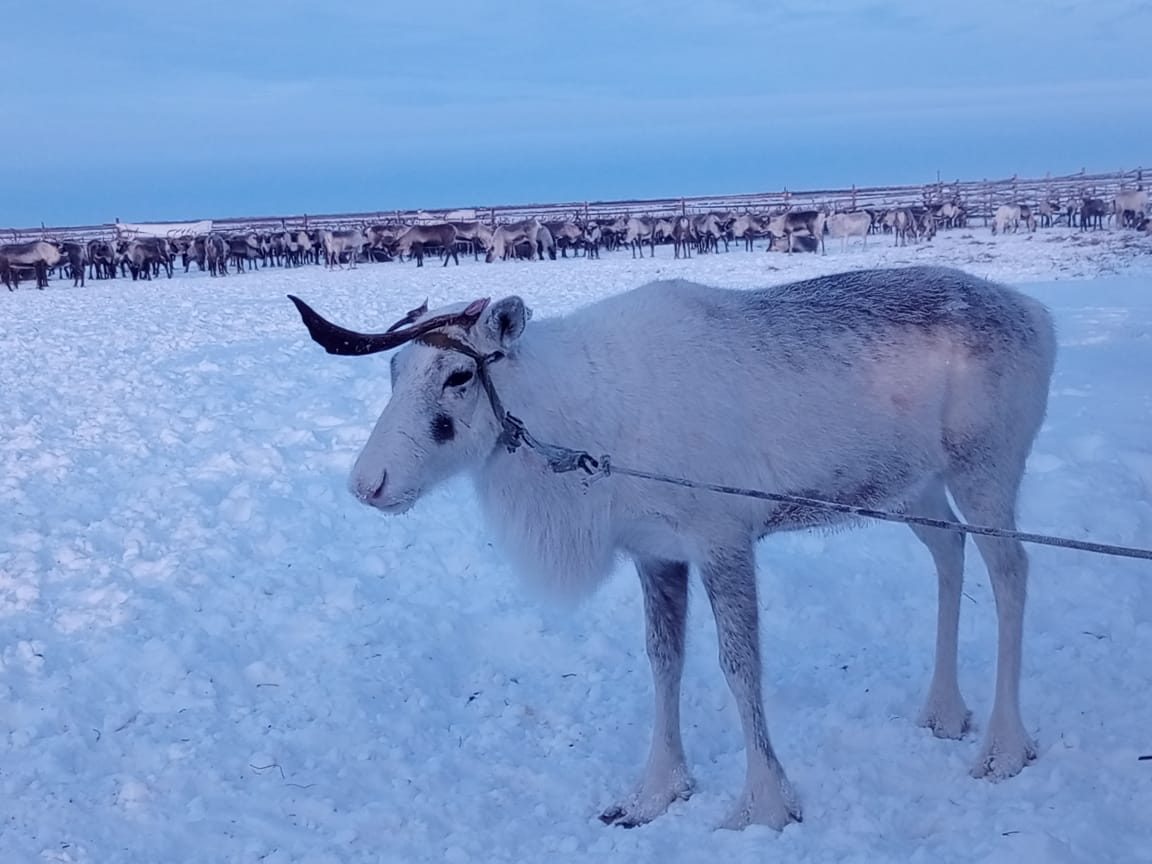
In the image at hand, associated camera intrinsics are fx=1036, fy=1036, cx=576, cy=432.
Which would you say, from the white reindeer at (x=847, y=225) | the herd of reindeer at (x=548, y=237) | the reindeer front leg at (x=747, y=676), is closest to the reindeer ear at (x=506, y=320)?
the reindeer front leg at (x=747, y=676)

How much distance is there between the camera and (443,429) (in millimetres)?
3080

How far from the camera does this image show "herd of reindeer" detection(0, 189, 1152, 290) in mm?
32750

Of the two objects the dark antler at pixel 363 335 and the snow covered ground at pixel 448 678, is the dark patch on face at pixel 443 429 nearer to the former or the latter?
the dark antler at pixel 363 335

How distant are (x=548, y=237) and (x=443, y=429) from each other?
32.5 meters

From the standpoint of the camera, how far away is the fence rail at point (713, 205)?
48344mm

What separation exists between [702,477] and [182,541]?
3.47 meters

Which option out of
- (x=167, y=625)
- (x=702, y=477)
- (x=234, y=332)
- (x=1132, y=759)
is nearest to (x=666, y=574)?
(x=702, y=477)

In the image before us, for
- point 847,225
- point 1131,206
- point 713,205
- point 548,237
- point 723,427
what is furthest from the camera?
point 713,205

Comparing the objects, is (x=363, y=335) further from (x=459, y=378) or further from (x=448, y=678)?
(x=448, y=678)

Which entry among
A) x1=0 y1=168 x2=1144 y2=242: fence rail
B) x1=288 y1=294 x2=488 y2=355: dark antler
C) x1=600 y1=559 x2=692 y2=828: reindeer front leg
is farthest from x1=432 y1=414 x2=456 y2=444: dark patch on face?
x1=0 y1=168 x2=1144 y2=242: fence rail

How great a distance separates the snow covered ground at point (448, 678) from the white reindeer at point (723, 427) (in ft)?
0.87

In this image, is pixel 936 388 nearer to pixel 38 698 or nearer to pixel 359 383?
pixel 38 698

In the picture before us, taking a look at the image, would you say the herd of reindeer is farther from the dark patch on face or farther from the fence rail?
the dark patch on face

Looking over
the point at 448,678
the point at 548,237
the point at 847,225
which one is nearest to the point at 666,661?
the point at 448,678
